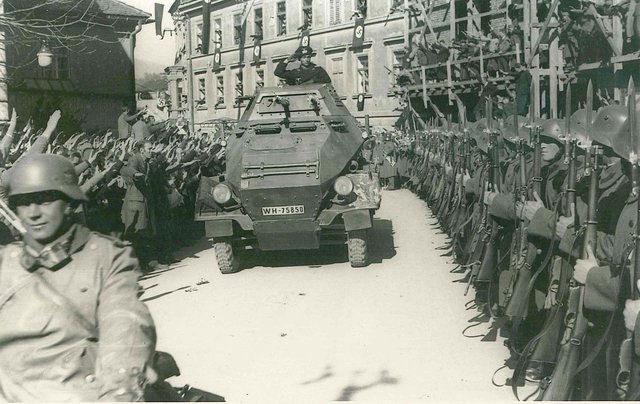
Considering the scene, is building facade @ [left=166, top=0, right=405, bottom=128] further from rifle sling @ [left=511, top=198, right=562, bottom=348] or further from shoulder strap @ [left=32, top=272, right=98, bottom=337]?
shoulder strap @ [left=32, top=272, right=98, bottom=337]

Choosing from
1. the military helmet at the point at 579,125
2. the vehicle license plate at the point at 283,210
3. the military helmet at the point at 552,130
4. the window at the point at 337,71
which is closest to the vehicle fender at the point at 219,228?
the vehicle license plate at the point at 283,210

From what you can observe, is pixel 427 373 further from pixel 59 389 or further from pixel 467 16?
pixel 467 16

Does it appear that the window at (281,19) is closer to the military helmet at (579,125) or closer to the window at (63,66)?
the window at (63,66)

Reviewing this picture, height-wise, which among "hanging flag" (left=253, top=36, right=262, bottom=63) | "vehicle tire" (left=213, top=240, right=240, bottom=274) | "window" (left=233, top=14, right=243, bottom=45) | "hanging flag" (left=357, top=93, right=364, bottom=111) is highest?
"window" (left=233, top=14, right=243, bottom=45)

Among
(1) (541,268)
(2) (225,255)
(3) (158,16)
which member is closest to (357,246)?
(2) (225,255)

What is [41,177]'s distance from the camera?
8.87ft

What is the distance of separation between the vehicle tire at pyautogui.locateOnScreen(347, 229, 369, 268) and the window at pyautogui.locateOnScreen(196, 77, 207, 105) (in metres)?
27.2

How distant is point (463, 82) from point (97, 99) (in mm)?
12336

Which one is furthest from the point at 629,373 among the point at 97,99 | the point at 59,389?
the point at 97,99

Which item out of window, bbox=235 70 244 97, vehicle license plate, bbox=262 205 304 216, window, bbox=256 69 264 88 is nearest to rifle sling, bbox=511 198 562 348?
vehicle license plate, bbox=262 205 304 216

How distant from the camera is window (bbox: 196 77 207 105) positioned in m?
35.4

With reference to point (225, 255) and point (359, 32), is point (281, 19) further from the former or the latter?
point (225, 255)

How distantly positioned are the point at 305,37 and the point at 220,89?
564 centimetres

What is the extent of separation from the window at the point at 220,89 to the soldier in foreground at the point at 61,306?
106 feet
